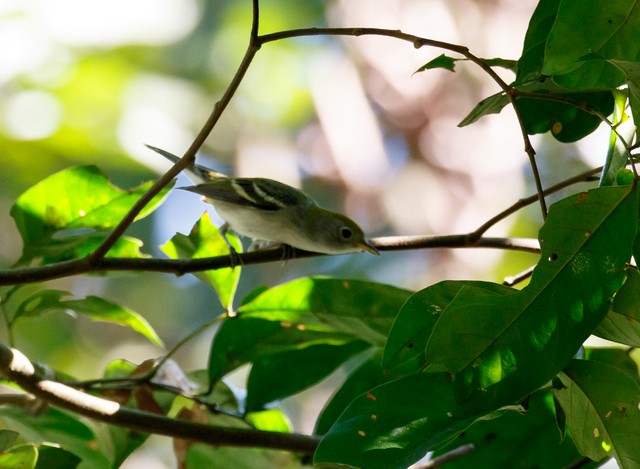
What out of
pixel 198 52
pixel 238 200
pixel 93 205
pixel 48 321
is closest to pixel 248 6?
pixel 198 52

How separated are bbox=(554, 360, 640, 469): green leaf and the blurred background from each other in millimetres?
5151

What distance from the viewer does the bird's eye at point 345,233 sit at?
356 centimetres

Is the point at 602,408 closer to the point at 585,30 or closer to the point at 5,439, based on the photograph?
the point at 585,30

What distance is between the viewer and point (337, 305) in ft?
6.53

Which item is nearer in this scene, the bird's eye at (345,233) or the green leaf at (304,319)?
the green leaf at (304,319)

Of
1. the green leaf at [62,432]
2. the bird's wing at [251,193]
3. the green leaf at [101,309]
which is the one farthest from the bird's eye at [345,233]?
the green leaf at [62,432]

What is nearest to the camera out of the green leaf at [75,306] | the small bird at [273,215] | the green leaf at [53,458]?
the green leaf at [53,458]

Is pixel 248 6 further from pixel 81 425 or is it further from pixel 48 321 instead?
pixel 81 425

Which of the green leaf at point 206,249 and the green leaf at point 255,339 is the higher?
the green leaf at point 206,249

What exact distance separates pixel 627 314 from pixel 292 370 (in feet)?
3.55

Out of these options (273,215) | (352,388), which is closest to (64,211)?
(352,388)

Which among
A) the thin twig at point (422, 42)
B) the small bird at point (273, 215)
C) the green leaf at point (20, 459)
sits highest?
the small bird at point (273, 215)

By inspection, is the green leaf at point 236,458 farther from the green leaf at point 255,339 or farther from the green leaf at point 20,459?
the green leaf at point 20,459

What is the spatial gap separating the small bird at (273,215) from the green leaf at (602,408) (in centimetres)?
223
